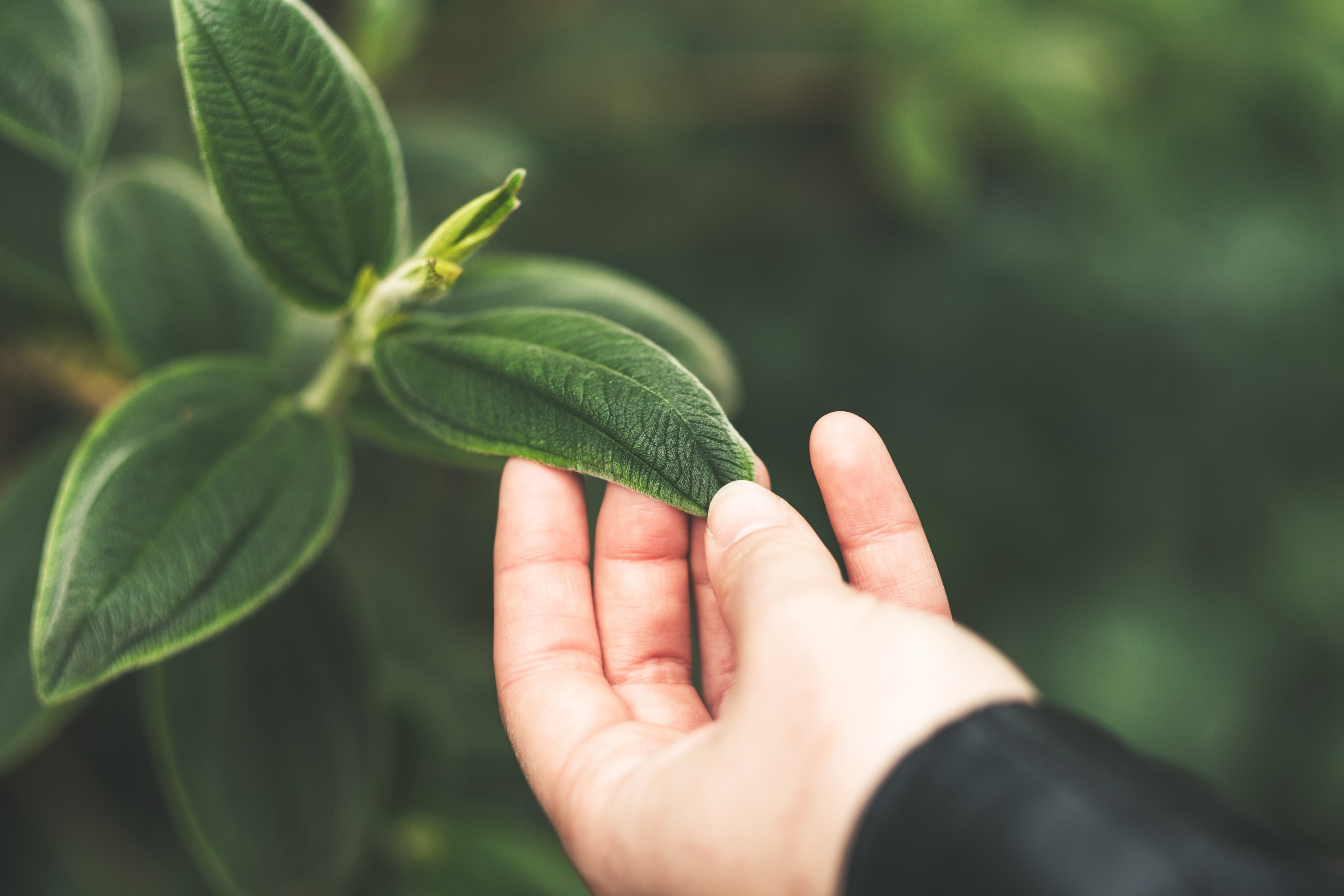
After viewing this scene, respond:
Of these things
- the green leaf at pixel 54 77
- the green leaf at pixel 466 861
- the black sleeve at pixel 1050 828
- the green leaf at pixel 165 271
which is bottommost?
the green leaf at pixel 466 861

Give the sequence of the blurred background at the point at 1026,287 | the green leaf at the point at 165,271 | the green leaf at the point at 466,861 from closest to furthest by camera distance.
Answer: the green leaf at the point at 165,271 < the green leaf at the point at 466,861 < the blurred background at the point at 1026,287

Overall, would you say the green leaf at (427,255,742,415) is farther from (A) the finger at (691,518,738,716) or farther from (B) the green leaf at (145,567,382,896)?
(B) the green leaf at (145,567,382,896)

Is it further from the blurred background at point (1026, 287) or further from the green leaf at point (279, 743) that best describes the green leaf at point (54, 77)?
the blurred background at point (1026, 287)

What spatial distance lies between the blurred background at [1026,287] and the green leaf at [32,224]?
0.64 m

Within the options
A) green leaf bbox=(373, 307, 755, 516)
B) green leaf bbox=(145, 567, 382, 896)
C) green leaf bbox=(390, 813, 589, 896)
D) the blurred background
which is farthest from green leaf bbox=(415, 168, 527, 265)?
the blurred background

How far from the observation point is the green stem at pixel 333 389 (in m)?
0.63

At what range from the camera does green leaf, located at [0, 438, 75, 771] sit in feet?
2.03

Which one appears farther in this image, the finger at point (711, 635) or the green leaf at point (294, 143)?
the finger at point (711, 635)

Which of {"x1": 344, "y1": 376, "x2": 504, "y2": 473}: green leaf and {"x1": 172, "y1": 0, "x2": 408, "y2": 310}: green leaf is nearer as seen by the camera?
{"x1": 172, "y1": 0, "x2": 408, "y2": 310}: green leaf

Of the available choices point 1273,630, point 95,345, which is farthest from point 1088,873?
point 1273,630

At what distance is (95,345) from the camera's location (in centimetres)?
87

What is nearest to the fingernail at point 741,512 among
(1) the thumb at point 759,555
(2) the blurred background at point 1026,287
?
(1) the thumb at point 759,555

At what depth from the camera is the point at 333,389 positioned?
64 cm

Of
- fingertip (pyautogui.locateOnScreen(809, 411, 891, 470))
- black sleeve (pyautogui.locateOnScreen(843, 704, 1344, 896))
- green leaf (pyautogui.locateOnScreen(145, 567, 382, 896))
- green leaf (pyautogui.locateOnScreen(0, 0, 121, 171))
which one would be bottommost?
green leaf (pyautogui.locateOnScreen(145, 567, 382, 896))
